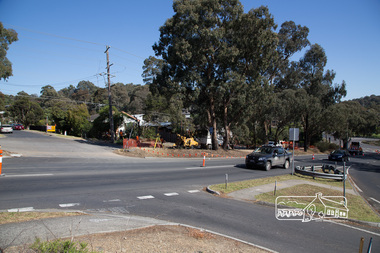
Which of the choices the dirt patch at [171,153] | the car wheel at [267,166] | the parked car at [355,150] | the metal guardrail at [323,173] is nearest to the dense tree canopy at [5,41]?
the dirt patch at [171,153]

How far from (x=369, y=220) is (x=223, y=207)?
4200 mm

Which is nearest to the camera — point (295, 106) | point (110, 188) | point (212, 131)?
point (110, 188)

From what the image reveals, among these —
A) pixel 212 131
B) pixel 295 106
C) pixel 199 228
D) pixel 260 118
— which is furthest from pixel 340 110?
pixel 199 228

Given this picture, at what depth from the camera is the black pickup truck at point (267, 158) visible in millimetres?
17734

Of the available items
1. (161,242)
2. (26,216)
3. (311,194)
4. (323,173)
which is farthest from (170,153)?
(161,242)

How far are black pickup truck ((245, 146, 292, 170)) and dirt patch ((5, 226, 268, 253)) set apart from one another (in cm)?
1292

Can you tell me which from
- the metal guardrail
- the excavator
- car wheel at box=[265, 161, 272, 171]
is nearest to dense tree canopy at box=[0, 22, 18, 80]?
the excavator

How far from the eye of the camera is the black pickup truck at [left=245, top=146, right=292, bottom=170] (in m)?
17.7

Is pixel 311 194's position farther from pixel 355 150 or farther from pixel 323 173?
pixel 355 150

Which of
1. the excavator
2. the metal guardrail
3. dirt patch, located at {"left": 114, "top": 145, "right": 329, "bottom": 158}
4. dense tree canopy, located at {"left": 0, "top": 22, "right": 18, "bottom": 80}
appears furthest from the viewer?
the excavator

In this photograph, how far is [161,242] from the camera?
16.0 ft

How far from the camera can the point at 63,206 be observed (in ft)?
24.3

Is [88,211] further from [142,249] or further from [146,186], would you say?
[146,186]

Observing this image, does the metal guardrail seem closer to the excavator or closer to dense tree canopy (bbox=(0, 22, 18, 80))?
the excavator
